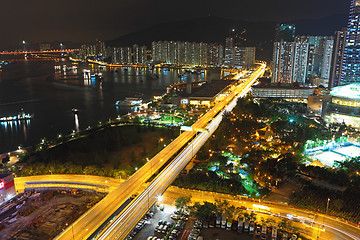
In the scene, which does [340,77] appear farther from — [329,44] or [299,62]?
[329,44]

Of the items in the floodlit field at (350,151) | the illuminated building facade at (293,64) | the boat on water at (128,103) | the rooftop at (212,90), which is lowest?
the floodlit field at (350,151)

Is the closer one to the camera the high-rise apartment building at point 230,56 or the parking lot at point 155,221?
the parking lot at point 155,221

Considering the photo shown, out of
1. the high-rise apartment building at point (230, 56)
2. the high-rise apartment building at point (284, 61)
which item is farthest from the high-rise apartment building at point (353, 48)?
the high-rise apartment building at point (230, 56)

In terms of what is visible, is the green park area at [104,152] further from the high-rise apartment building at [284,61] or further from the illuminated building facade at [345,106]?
the high-rise apartment building at [284,61]

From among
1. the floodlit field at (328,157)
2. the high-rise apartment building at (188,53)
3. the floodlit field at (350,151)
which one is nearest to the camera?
the floodlit field at (328,157)

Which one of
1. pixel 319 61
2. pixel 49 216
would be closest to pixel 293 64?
pixel 319 61

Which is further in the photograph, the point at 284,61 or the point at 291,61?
the point at 284,61

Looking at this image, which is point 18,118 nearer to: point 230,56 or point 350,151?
point 350,151
